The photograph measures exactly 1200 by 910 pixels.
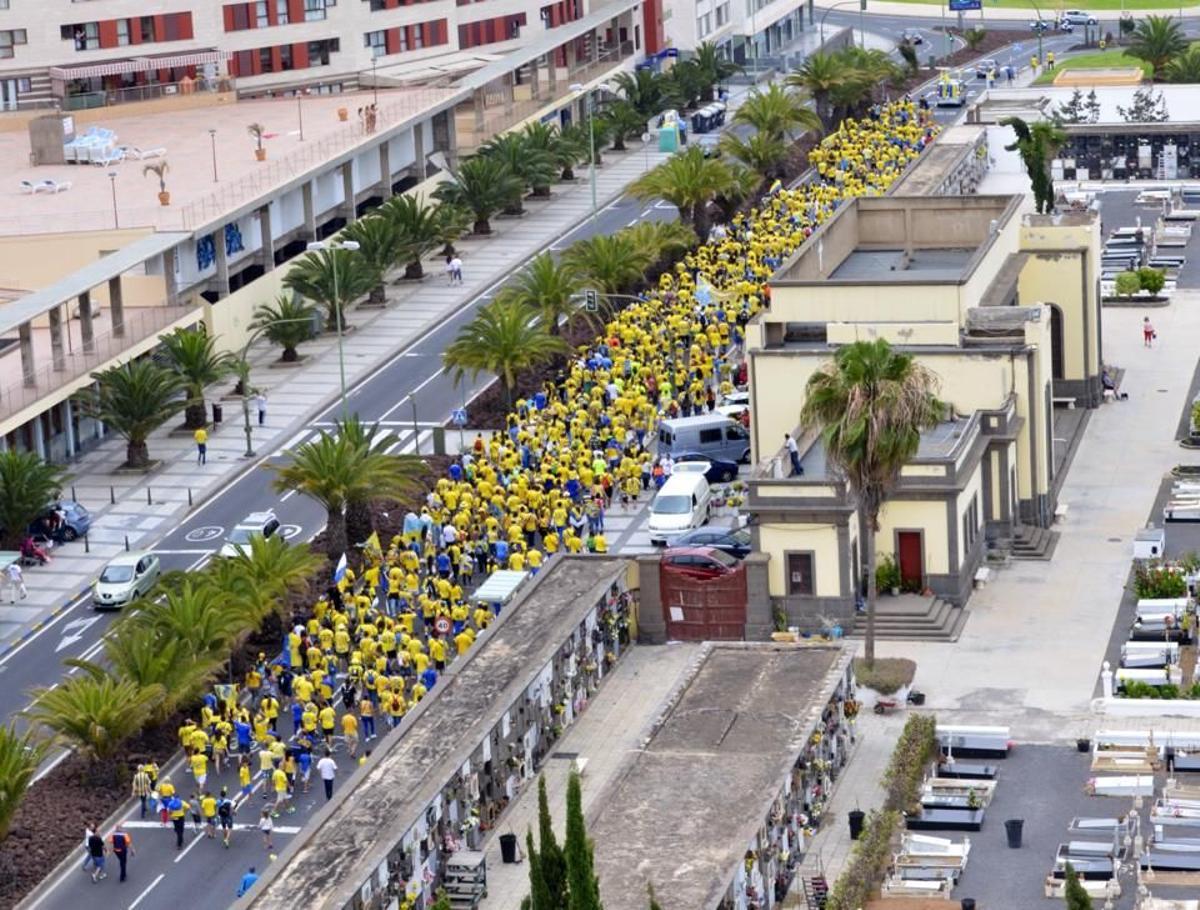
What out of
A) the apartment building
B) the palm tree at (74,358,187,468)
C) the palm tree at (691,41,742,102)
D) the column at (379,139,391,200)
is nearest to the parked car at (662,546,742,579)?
the palm tree at (74,358,187,468)

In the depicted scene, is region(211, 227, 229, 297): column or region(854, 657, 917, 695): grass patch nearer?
region(854, 657, 917, 695): grass patch

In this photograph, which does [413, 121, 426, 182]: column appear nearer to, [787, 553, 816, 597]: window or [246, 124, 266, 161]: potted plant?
[246, 124, 266, 161]: potted plant

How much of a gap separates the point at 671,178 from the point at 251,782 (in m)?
59.2

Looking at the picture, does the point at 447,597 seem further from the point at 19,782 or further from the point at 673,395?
the point at 673,395

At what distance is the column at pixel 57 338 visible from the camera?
9950 cm

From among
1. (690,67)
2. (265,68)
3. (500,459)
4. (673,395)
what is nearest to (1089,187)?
(690,67)

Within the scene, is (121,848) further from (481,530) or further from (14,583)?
(481,530)

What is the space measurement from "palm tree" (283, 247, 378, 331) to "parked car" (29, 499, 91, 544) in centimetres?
2150

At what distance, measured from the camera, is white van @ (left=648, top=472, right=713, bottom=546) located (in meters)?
86.8

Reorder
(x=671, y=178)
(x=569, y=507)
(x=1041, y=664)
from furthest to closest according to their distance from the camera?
(x=671, y=178)
(x=569, y=507)
(x=1041, y=664)

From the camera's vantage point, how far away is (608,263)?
372 ft

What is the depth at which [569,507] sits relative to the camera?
284 feet

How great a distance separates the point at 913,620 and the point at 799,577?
3.18 meters

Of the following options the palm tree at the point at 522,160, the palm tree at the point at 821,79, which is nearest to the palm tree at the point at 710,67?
the palm tree at the point at 821,79
